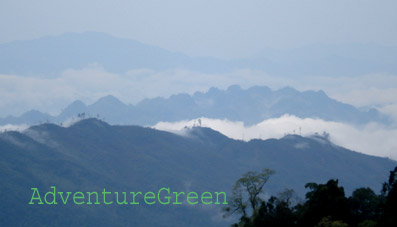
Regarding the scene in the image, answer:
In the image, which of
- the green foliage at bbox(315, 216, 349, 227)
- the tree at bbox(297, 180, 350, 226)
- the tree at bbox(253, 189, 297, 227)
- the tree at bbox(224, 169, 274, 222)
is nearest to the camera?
the green foliage at bbox(315, 216, 349, 227)

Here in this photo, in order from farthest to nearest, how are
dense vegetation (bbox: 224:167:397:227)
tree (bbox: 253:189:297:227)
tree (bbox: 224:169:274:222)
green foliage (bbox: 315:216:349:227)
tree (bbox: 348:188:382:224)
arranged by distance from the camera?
tree (bbox: 348:188:382:224), tree (bbox: 224:169:274:222), tree (bbox: 253:189:297:227), dense vegetation (bbox: 224:167:397:227), green foliage (bbox: 315:216:349:227)

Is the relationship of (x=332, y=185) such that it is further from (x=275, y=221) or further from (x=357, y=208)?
(x=357, y=208)

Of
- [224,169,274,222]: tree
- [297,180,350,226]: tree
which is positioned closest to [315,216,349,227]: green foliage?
[297,180,350,226]: tree

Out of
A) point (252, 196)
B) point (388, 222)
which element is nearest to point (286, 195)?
point (252, 196)

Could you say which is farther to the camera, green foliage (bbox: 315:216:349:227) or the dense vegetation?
the dense vegetation

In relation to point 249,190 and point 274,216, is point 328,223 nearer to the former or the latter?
point 274,216

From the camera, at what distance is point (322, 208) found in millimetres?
92438

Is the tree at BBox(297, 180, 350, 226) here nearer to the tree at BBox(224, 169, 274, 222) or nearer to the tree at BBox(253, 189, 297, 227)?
the tree at BBox(253, 189, 297, 227)

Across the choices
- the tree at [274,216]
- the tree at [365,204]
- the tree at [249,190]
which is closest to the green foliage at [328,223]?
the tree at [274,216]

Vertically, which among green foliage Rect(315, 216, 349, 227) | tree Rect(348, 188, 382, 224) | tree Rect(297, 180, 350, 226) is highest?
tree Rect(348, 188, 382, 224)

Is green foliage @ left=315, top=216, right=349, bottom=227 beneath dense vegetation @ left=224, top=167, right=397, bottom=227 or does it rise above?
beneath

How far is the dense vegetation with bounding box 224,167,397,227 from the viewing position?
86.8m

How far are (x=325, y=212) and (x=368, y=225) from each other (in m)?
10.3

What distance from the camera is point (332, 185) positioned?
311 feet
